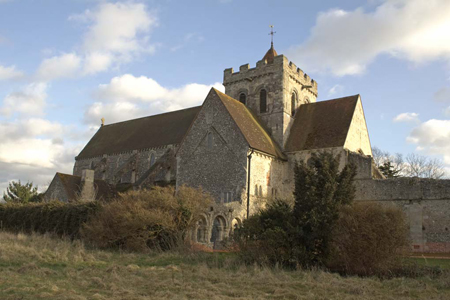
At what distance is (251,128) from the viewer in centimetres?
2873

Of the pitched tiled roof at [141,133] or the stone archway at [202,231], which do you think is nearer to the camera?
the stone archway at [202,231]

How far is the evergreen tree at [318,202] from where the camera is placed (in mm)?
15055

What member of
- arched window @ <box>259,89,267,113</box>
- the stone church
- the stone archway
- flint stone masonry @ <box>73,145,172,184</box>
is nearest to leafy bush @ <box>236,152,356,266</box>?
the stone church

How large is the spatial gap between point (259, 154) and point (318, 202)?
39.4ft

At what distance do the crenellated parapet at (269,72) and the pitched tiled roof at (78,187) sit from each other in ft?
45.0

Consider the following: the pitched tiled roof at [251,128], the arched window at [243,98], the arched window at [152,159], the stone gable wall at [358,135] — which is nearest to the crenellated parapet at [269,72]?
the arched window at [243,98]

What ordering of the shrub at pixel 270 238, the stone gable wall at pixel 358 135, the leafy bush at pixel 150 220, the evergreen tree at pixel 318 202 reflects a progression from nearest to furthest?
the evergreen tree at pixel 318 202, the shrub at pixel 270 238, the leafy bush at pixel 150 220, the stone gable wall at pixel 358 135

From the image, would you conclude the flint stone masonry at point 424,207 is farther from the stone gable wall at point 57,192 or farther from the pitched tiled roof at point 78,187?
the stone gable wall at point 57,192

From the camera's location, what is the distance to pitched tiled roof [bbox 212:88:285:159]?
27.4 metres

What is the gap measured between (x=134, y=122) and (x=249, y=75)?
16107 millimetres

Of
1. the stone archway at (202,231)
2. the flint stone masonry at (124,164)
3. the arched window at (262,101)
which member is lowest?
the stone archway at (202,231)

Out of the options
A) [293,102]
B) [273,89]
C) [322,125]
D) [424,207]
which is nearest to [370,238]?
[424,207]

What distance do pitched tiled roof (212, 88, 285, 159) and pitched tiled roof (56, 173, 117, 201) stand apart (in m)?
13.2

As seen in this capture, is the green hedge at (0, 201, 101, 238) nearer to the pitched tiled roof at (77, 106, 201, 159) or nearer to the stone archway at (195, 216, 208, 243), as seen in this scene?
the stone archway at (195, 216, 208, 243)
